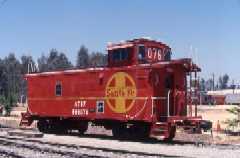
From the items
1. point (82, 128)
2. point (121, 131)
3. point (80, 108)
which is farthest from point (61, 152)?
point (82, 128)

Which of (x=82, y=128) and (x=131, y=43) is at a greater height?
(x=131, y=43)

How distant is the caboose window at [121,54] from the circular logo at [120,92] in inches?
33.1

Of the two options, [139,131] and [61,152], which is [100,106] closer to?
[139,131]

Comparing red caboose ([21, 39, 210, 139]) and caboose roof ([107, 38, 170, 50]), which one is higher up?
caboose roof ([107, 38, 170, 50])

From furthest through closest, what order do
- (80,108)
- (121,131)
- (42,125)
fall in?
1. (42,125)
2. (80,108)
3. (121,131)

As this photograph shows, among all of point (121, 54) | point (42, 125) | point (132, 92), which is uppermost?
point (121, 54)

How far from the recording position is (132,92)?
80.4 ft

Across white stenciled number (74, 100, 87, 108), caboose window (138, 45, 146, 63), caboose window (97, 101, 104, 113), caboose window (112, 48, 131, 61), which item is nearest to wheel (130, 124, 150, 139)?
caboose window (97, 101, 104, 113)

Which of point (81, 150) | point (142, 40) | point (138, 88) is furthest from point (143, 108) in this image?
point (81, 150)

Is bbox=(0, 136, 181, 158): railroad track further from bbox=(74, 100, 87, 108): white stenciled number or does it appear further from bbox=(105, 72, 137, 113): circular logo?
bbox=(74, 100, 87, 108): white stenciled number

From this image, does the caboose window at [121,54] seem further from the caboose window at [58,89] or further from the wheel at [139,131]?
the caboose window at [58,89]

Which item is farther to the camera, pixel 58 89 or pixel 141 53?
pixel 58 89

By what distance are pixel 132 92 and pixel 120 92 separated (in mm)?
781

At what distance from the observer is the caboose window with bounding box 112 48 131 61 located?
25211 mm
